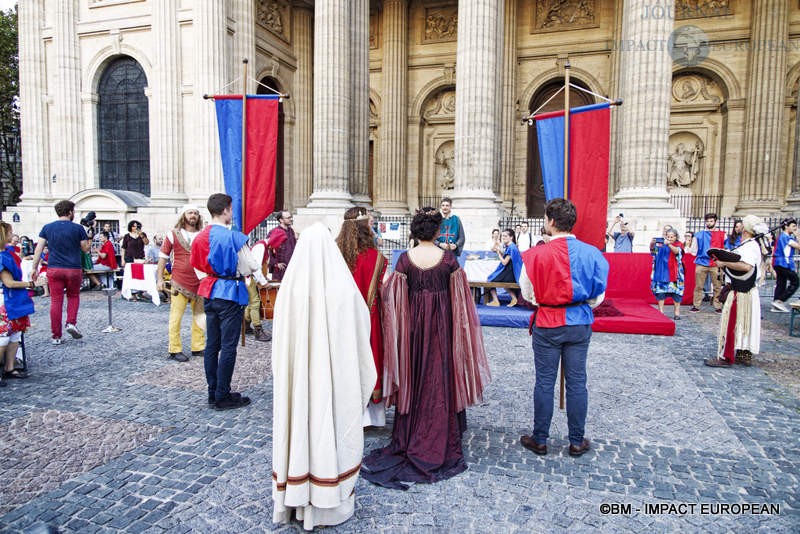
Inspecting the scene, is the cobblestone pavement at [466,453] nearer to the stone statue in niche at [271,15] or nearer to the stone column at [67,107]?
the stone column at [67,107]

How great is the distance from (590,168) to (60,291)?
297 inches

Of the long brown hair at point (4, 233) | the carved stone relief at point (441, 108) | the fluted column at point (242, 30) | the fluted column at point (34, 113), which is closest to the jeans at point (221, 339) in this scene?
the long brown hair at point (4, 233)

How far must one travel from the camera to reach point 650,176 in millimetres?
13188

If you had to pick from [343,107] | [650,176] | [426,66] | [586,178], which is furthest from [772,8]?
[586,178]

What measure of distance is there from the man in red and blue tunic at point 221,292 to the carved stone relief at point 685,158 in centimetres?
1782

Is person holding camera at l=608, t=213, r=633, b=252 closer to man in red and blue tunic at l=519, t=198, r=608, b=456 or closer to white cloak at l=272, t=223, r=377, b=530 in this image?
man in red and blue tunic at l=519, t=198, r=608, b=456

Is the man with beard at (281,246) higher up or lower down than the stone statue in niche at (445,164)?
lower down

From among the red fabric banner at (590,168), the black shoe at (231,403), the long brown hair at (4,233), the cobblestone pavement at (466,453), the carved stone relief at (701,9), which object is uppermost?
the carved stone relief at (701,9)

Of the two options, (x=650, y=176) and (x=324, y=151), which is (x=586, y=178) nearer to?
(x=650, y=176)

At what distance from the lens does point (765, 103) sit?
16750 mm

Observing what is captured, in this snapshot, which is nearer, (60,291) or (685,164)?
(60,291)

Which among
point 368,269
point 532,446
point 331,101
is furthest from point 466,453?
point 331,101

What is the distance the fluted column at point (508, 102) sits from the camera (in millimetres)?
18969

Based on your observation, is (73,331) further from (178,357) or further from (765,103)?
(765,103)
